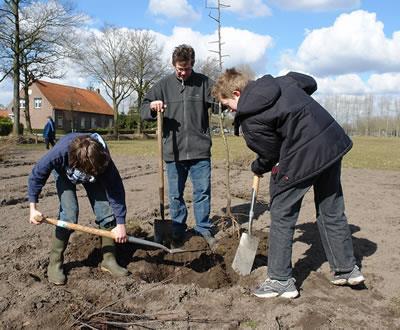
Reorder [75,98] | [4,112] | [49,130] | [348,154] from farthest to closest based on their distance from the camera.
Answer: [4,112]
[75,98]
[348,154]
[49,130]

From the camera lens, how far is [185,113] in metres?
5.20

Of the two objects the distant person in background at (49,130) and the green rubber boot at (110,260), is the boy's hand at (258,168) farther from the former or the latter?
the distant person in background at (49,130)

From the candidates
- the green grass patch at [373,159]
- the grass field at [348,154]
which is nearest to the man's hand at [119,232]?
the grass field at [348,154]

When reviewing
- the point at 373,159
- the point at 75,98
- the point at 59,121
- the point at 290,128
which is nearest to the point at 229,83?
the point at 290,128

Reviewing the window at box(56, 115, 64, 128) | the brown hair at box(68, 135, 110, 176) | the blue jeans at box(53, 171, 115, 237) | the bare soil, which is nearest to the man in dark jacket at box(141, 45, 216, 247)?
the bare soil

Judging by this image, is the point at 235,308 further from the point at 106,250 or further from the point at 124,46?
the point at 124,46

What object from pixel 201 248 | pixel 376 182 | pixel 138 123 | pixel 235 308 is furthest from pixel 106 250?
pixel 138 123

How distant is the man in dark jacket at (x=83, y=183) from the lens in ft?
11.3

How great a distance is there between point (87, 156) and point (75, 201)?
0.85 m

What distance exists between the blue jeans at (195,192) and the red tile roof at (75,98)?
189 ft

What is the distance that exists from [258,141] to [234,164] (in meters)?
10.9

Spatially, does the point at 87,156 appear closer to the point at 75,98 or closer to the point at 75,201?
the point at 75,201

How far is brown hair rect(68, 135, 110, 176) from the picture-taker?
3389 millimetres

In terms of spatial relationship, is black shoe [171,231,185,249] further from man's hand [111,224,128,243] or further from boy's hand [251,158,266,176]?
boy's hand [251,158,266,176]
